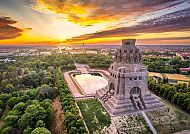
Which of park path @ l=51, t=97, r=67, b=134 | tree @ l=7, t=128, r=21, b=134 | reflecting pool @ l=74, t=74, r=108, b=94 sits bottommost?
park path @ l=51, t=97, r=67, b=134

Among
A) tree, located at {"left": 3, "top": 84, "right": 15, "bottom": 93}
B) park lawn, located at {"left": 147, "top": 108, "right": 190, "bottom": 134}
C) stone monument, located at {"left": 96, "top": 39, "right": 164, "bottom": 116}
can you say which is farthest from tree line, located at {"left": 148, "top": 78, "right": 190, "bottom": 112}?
tree, located at {"left": 3, "top": 84, "right": 15, "bottom": 93}

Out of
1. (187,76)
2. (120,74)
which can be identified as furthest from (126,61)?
(187,76)

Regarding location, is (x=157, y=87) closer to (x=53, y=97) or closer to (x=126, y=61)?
(x=126, y=61)

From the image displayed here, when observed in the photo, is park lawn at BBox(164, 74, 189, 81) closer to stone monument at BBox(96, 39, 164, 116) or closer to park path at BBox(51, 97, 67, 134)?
stone monument at BBox(96, 39, 164, 116)

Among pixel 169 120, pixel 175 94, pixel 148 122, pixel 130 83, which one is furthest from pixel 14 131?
pixel 175 94

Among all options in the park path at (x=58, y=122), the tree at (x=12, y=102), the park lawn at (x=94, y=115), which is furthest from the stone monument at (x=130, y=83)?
the tree at (x=12, y=102)

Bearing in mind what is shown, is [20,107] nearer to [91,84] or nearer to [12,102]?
[12,102]
